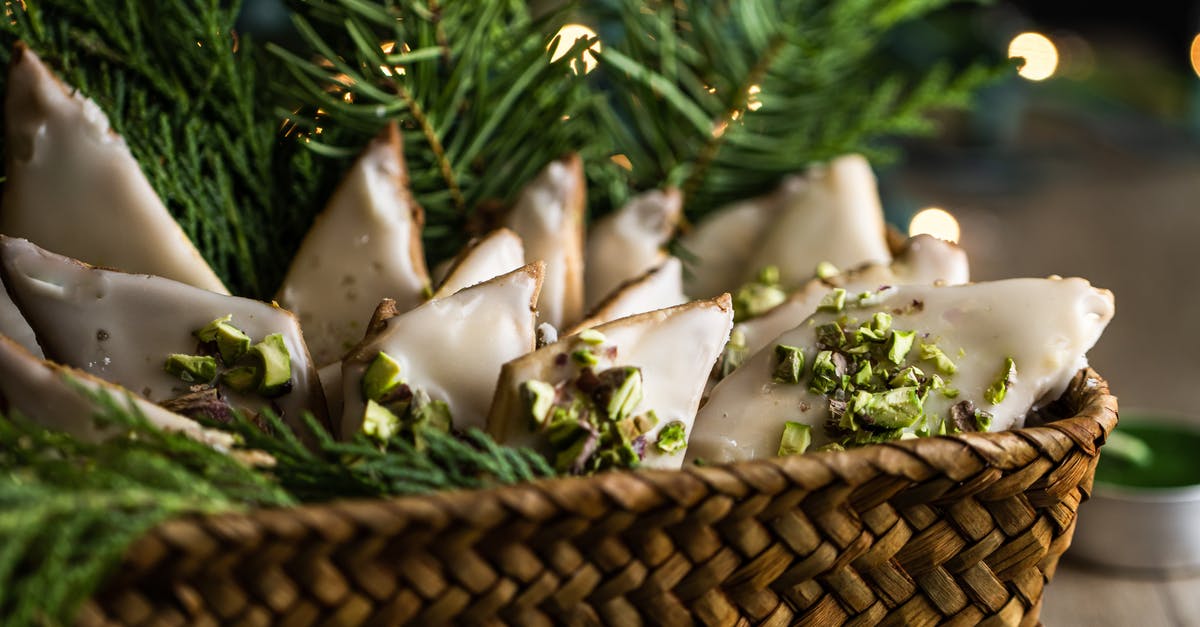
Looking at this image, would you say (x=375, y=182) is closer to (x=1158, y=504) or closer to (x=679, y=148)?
(x=679, y=148)

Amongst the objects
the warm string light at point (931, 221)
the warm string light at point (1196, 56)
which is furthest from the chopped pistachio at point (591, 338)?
the warm string light at point (1196, 56)

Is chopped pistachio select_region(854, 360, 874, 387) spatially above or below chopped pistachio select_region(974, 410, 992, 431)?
above

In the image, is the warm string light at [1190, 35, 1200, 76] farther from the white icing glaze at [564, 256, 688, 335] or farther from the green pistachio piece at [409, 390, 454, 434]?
the green pistachio piece at [409, 390, 454, 434]

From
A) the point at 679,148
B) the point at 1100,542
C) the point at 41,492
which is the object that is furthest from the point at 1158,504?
the point at 41,492

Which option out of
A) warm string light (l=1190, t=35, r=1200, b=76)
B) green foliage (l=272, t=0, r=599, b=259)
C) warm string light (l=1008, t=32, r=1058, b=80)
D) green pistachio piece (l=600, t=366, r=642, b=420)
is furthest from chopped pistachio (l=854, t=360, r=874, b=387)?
warm string light (l=1190, t=35, r=1200, b=76)

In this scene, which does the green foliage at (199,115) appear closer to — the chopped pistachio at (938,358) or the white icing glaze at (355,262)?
the white icing glaze at (355,262)

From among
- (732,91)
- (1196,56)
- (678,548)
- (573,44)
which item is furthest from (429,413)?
(1196,56)
